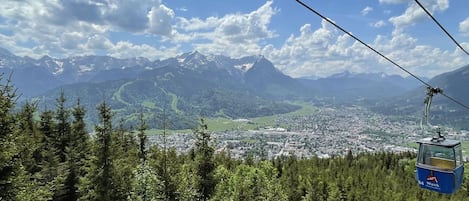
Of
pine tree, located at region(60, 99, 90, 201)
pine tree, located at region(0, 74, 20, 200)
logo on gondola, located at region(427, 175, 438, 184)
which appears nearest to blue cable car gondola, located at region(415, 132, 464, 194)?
logo on gondola, located at region(427, 175, 438, 184)

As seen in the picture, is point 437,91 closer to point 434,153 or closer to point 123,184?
point 434,153

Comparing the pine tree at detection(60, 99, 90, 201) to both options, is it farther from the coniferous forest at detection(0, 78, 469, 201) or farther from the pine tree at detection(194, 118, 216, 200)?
the pine tree at detection(194, 118, 216, 200)

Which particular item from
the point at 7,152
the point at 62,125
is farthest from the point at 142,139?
the point at 7,152

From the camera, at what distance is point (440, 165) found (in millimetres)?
19828

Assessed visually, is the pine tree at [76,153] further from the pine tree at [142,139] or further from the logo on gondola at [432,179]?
the logo on gondola at [432,179]

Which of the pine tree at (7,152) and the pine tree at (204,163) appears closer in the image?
the pine tree at (7,152)

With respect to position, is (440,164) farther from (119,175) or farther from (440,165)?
(119,175)

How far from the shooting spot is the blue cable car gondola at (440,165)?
1909 centimetres

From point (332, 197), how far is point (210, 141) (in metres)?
39.2

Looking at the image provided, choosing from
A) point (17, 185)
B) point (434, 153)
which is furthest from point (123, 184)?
point (434, 153)

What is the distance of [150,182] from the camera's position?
32406 millimetres

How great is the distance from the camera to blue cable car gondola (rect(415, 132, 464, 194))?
19.1 meters

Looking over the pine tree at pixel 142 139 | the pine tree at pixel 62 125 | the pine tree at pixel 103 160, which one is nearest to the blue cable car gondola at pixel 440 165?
the pine tree at pixel 103 160

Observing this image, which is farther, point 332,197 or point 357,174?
point 357,174
